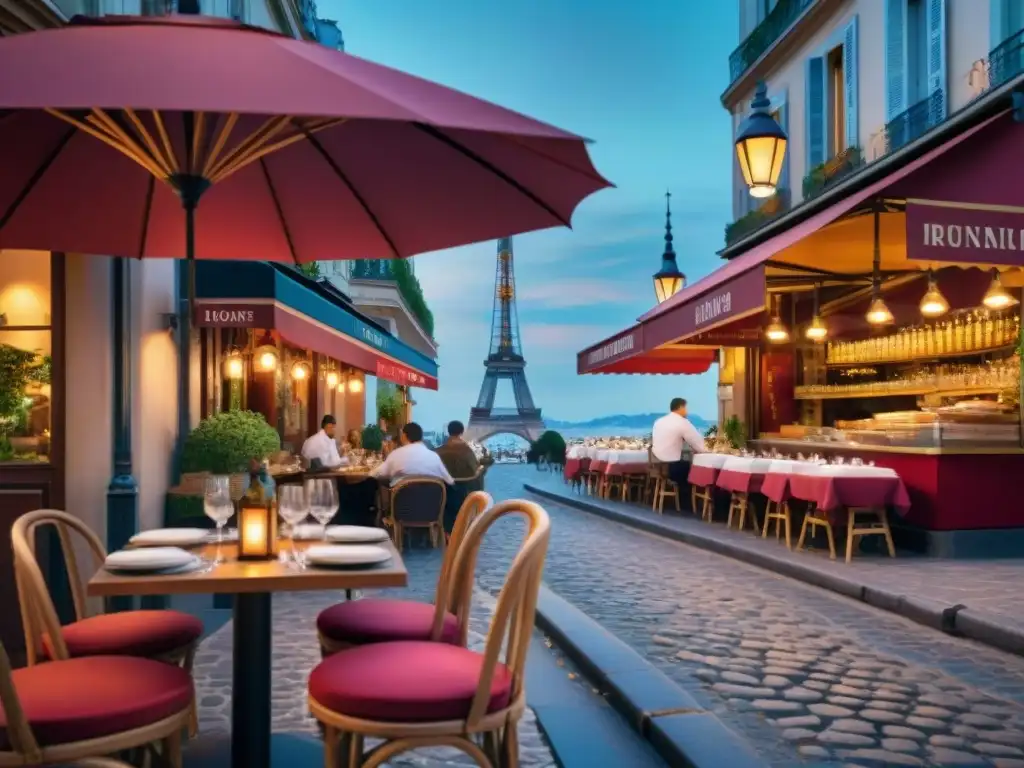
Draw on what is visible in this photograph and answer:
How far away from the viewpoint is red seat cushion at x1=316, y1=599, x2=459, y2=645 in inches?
139

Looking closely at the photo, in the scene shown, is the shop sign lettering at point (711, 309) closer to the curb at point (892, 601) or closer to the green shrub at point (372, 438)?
the curb at point (892, 601)

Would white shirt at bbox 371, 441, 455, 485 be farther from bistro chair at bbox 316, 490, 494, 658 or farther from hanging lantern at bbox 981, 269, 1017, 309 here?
bistro chair at bbox 316, 490, 494, 658

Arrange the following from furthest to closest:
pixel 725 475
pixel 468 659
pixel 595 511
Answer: pixel 595 511
pixel 725 475
pixel 468 659

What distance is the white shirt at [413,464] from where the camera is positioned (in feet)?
31.6

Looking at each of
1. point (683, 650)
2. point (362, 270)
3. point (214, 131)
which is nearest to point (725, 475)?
point (683, 650)

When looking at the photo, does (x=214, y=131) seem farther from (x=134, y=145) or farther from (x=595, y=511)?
(x=595, y=511)

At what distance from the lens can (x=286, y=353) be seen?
599 inches

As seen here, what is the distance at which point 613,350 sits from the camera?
12.9 m

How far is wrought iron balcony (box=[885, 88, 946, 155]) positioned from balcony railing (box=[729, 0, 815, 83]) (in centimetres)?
406

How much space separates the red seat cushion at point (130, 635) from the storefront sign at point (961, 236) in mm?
4592

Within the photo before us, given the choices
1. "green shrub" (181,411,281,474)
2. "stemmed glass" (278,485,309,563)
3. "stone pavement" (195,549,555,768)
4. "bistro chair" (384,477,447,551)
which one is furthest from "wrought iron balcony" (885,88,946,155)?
"stemmed glass" (278,485,309,563)

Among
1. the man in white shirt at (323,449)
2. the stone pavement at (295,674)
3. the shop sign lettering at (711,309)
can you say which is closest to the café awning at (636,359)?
the shop sign lettering at (711,309)

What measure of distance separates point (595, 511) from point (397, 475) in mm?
5707

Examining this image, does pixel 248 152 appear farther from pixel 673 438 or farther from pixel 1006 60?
pixel 673 438
